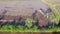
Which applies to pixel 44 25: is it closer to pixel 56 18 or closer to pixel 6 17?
pixel 56 18

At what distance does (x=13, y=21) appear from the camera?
40.8 inches

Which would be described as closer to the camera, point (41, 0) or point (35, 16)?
point (35, 16)

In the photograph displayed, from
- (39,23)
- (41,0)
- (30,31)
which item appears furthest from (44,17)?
(41,0)

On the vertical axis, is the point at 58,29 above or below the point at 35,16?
below

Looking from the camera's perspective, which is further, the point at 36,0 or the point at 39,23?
the point at 36,0

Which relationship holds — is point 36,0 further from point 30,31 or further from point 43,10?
point 30,31

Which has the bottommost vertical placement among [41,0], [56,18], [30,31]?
[30,31]

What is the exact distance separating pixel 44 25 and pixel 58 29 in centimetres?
13

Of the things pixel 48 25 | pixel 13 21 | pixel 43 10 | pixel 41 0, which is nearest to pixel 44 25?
pixel 48 25

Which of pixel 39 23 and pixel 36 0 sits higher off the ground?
pixel 36 0

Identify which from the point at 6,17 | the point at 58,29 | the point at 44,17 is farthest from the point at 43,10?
the point at 6,17

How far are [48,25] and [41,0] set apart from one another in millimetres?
462

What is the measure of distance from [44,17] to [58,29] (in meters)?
0.16

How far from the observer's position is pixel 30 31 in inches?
40.9
